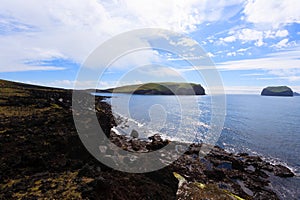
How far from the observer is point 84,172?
17844 mm

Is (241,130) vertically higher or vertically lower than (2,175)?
lower

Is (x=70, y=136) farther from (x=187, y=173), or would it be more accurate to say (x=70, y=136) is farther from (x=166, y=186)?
(x=187, y=173)

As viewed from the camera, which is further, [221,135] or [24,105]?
[221,135]

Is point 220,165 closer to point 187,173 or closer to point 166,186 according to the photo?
point 187,173

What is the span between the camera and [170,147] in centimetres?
4072

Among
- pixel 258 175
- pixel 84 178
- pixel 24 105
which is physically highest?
pixel 24 105

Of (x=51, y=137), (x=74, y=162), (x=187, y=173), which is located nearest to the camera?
(x=74, y=162)

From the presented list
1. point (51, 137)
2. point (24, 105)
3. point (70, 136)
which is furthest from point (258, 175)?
point (24, 105)

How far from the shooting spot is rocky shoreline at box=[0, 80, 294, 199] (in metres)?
15.2

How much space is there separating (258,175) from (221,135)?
2464 cm

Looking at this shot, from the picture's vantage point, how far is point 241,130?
2334 inches

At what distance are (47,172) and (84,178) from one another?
3825mm

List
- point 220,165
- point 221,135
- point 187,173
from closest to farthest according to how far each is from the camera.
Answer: point 187,173 → point 220,165 → point 221,135

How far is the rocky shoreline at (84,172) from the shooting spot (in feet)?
49.9
